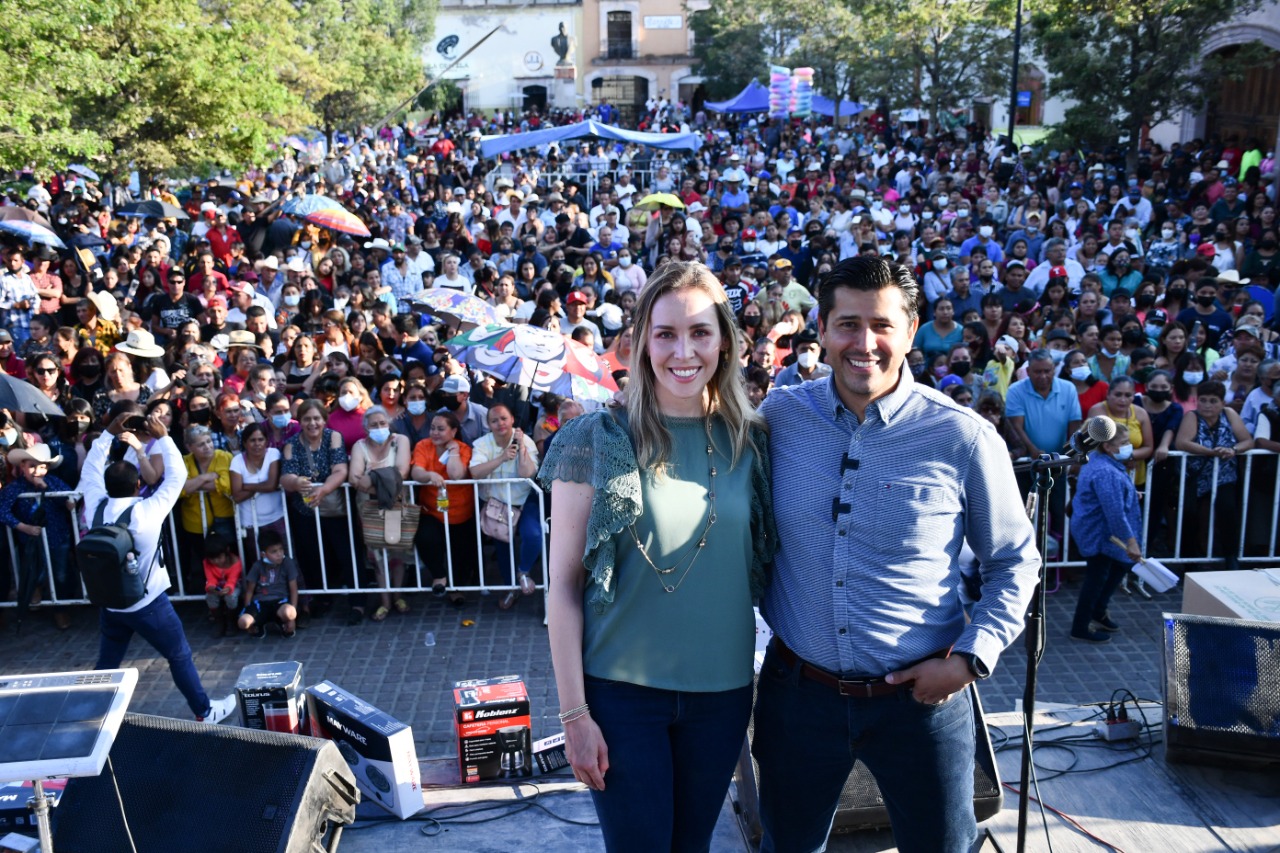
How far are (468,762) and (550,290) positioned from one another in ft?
22.5

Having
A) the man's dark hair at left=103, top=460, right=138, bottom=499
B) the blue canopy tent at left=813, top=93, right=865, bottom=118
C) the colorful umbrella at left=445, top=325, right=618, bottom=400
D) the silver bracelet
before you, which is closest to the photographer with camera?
the man's dark hair at left=103, top=460, right=138, bottom=499

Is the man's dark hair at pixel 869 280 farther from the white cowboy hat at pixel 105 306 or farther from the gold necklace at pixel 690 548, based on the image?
the white cowboy hat at pixel 105 306

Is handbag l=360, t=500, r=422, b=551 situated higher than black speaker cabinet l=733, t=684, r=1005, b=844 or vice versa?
handbag l=360, t=500, r=422, b=551

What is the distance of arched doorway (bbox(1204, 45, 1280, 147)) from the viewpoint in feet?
75.9

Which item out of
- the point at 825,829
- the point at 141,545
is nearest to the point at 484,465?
the point at 141,545

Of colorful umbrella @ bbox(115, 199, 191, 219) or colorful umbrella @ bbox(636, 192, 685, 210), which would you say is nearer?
colorful umbrella @ bbox(636, 192, 685, 210)

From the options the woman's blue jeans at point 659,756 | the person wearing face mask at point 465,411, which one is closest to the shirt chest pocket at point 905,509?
the woman's blue jeans at point 659,756

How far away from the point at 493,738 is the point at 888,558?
259 centimetres

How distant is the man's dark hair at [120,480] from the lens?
528cm

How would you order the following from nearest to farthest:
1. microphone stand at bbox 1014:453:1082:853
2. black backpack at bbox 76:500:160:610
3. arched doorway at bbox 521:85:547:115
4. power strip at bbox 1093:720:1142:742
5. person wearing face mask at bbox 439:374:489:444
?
microphone stand at bbox 1014:453:1082:853, power strip at bbox 1093:720:1142:742, black backpack at bbox 76:500:160:610, person wearing face mask at bbox 439:374:489:444, arched doorway at bbox 521:85:547:115

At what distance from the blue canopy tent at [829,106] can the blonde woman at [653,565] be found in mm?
36000

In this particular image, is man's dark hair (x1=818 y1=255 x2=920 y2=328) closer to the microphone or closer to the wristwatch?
the microphone

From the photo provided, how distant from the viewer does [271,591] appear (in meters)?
6.76

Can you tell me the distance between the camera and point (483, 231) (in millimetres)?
16359
